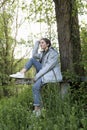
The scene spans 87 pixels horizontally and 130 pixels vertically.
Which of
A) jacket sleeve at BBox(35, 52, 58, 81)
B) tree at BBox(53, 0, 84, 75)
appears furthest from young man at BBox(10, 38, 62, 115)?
tree at BBox(53, 0, 84, 75)

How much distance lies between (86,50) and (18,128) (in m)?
4.02

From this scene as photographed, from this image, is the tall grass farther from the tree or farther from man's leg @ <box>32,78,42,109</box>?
the tree

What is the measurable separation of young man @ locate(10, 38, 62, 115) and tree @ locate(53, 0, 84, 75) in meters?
0.66

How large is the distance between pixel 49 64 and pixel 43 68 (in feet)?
0.48

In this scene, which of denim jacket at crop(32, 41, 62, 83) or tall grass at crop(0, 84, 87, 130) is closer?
tall grass at crop(0, 84, 87, 130)

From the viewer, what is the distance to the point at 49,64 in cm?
790

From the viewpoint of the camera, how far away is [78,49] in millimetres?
9203

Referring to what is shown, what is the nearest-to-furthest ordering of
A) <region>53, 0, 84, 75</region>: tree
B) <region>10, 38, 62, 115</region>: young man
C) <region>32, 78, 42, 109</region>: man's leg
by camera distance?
1. <region>32, 78, 42, 109</region>: man's leg
2. <region>10, 38, 62, 115</region>: young man
3. <region>53, 0, 84, 75</region>: tree

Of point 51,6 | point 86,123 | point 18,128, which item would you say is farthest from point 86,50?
point 86,123

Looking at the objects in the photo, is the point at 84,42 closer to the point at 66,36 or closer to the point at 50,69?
the point at 66,36

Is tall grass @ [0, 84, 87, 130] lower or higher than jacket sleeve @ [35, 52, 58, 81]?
lower

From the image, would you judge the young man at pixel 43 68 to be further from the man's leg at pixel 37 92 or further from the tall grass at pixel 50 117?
the tall grass at pixel 50 117

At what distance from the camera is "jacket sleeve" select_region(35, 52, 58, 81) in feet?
25.8

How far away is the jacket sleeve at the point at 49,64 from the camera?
7.86 metres
